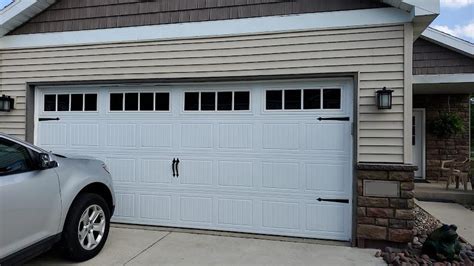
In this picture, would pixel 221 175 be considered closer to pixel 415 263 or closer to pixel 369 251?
pixel 369 251

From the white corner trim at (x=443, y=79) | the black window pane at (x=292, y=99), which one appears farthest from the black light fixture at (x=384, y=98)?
the white corner trim at (x=443, y=79)

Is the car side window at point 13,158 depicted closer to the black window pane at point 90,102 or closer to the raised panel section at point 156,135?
the raised panel section at point 156,135

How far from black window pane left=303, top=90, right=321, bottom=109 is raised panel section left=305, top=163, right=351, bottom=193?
0.76 meters

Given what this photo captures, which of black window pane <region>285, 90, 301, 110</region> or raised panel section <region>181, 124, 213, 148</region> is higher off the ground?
black window pane <region>285, 90, 301, 110</region>

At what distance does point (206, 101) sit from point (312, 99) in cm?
149

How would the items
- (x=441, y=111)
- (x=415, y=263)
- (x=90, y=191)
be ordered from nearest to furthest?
(x=415, y=263), (x=90, y=191), (x=441, y=111)

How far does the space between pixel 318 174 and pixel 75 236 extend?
9.72 ft

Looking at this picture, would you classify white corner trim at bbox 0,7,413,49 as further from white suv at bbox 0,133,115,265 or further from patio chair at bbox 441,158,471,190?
patio chair at bbox 441,158,471,190

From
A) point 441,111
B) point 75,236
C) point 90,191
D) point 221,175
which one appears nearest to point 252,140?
point 221,175

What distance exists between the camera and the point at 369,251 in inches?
172

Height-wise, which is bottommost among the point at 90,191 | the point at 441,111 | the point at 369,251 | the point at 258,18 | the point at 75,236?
the point at 369,251

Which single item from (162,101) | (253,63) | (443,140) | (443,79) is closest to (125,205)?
(162,101)

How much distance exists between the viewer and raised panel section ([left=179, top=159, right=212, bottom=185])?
17.0ft

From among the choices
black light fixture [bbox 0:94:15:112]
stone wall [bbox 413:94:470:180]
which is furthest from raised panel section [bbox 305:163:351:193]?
stone wall [bbox 413:94:470:180]
